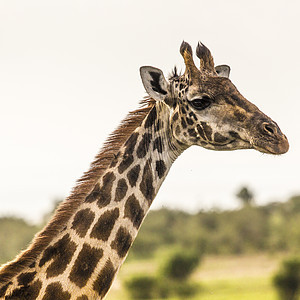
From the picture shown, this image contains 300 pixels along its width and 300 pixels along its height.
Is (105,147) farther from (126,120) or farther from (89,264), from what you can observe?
(89,264)

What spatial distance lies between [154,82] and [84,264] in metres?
2.86

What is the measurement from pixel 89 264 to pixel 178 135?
2.28 m

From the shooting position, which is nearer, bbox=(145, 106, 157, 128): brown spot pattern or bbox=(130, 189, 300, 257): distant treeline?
bbox=(145, 106, 157, 128): brown spot pattern

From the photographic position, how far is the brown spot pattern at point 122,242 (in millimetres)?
8008

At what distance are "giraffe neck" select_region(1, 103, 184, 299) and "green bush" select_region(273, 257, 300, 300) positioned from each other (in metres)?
38.9

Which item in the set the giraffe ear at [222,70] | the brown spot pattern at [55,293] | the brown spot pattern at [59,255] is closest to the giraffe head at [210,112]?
Result: the giraffe ear at [222,70]

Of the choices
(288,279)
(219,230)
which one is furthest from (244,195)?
(288,279)

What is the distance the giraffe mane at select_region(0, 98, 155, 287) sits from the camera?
7.80 m

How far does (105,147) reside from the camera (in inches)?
345

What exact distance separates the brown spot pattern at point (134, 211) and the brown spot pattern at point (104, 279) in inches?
27.1

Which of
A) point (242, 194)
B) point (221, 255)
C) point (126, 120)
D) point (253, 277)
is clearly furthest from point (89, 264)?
point (242, 194)

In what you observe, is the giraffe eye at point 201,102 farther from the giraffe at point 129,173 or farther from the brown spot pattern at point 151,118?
the brown spot pattern at point 151,118

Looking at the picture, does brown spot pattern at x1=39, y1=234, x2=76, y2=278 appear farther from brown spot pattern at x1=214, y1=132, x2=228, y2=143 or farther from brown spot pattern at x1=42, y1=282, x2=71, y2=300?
brown spot pattern at x1=214, y1=132, x2=228, y2=143

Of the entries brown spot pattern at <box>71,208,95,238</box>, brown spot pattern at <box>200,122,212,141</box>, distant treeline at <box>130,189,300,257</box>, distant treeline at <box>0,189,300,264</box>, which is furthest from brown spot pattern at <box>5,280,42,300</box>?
distant treeline at <box>130,189,300,257</box>
